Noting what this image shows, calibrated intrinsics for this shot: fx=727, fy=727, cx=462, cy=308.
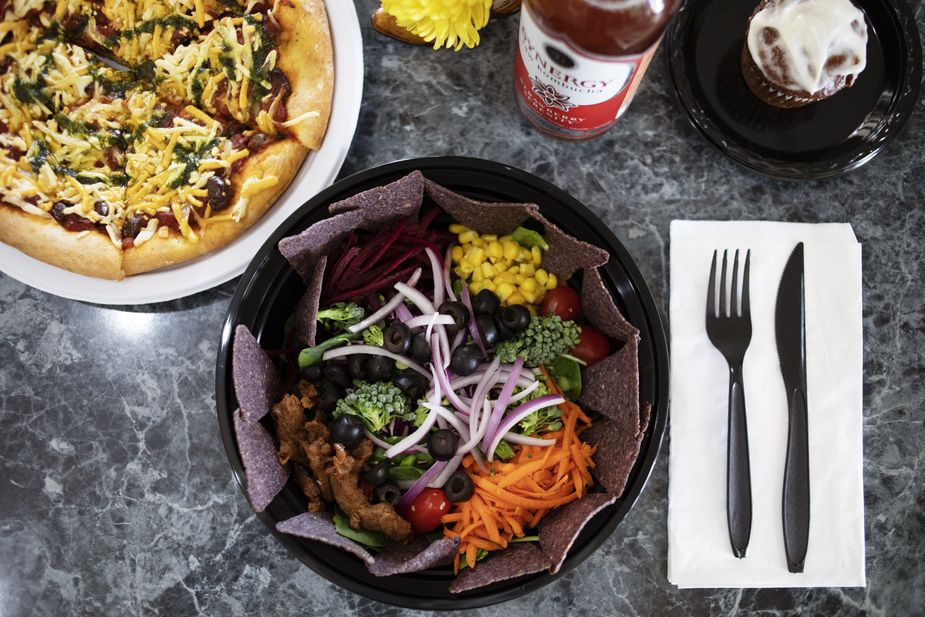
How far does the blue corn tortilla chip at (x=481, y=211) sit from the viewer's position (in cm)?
165

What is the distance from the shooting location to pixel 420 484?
5.55 feet

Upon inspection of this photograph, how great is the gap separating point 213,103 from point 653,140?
1199mm

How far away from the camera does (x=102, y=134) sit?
199cm

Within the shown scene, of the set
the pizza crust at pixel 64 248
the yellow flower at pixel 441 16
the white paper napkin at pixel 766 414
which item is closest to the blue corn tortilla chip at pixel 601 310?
the white paper napkin at pixel 766 414

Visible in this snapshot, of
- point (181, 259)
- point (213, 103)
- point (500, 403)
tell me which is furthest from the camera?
point (213, 103)

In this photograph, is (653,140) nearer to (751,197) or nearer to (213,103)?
(751,197)

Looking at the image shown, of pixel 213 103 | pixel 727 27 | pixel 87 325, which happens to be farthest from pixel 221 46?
pixel 727 27

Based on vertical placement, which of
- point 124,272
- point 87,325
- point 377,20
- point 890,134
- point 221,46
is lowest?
point 87,325

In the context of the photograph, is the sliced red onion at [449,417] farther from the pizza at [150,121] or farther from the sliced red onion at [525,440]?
the pizza at [150,121]

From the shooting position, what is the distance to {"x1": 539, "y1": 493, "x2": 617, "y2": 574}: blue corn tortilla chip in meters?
1.53

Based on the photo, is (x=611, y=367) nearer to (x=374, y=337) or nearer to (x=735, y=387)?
(x=735, y=387)

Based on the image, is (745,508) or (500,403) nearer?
(500,403)

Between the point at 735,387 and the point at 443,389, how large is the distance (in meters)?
0.77

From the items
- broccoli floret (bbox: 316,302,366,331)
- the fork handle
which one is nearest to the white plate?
broccoli floret (bbox: 316,302,366,331)
